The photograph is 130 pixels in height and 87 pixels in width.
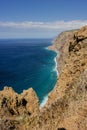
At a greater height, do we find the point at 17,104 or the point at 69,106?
the point at 69,106

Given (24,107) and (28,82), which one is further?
(28,82)

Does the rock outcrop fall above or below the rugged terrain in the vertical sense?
below

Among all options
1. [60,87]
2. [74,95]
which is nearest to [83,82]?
[74,95]

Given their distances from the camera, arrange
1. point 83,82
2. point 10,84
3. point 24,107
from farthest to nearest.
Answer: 1. point 10,84
2. point 24,107
3. point 83,82

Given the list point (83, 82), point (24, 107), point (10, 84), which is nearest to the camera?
point (83, 82)

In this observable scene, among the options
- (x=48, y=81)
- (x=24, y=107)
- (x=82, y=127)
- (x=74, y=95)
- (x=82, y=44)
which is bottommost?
(x=48, y=81)

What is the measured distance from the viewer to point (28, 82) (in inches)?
6772

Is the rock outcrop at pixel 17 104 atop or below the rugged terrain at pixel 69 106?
below

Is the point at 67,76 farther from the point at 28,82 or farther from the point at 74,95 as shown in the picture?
the point at 28,82

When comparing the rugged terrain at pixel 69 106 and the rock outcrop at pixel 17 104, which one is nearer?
the rugged terrain at pixel 69 106

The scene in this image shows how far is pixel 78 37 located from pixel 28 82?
13107 cm

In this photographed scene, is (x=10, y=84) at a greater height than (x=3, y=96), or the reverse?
(x=3, y=96)

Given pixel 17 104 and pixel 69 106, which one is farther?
A: pixel 17 104

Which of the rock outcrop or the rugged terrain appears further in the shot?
the rock outcrop
